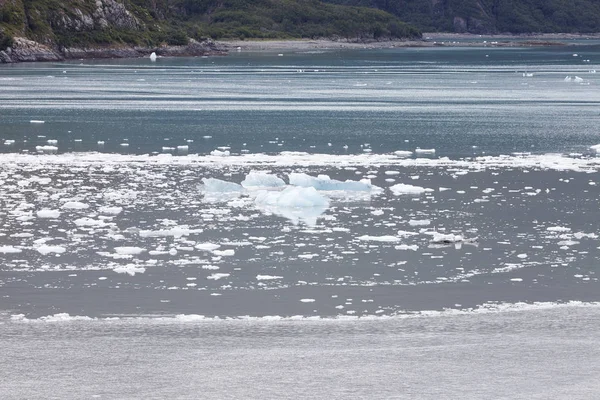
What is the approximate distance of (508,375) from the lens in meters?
9.48

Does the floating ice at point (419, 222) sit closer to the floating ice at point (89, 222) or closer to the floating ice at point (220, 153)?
the floating ice at point (89, 222)

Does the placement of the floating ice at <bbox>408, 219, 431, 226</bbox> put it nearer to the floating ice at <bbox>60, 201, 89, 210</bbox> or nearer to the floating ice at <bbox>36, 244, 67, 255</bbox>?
the floating ice at <bbox>36, 244, 67, 255</bbox>

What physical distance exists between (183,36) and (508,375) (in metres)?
138

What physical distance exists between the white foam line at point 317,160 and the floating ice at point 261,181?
392cm

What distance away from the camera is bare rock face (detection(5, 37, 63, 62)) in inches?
4407

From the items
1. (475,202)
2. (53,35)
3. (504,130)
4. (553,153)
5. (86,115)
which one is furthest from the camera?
(53,35)

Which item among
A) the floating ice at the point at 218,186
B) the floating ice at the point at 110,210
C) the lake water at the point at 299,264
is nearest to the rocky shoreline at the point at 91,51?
the lake water at the point at 299,264

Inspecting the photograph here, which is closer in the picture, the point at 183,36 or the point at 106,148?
the point at 106,148

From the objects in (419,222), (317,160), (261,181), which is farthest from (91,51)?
(419,222)

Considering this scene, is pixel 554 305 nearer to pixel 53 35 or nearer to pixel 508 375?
pixel 508 375

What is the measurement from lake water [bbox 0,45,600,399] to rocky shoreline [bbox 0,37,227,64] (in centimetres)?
8258

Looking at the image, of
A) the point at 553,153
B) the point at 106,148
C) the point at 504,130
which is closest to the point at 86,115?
the point at 106,148

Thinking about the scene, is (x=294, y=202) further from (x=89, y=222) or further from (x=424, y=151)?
(x=424, y=151)

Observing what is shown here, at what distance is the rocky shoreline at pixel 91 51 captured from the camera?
112375 millimetres
